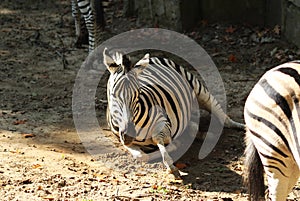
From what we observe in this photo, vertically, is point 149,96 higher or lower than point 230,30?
higher

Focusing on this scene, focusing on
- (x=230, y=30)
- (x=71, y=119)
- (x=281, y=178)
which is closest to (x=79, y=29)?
(x=230, y=30)

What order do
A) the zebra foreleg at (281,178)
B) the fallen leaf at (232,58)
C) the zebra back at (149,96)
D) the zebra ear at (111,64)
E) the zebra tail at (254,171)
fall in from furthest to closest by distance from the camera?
the fallen leaf at (232,58), the zebra ear at (111,64), the zebra back at (149,96), the zebra tail at (254,171), the zebra foreleg at (281,178)

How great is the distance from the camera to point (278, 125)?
410cm

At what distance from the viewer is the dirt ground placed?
553cm

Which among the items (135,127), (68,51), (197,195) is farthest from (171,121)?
(68,51)

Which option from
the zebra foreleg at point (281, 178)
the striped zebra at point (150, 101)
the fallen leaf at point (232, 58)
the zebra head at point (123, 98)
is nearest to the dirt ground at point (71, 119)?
the fallen leaf at point (232, 58)

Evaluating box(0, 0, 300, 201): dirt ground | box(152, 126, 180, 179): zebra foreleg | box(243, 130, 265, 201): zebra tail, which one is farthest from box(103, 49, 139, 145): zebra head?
box(243, 130, 265, 201): zebra tail

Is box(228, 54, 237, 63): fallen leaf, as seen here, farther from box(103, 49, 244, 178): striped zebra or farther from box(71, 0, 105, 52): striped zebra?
box(103, 49, 244, 178): striped zebra

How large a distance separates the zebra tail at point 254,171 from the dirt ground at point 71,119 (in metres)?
0.95

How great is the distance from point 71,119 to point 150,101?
143 cm

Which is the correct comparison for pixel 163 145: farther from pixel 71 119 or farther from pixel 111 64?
pixel 71 119

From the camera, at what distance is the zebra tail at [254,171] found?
175 inches

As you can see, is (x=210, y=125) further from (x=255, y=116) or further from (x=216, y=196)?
(x=255, y=116)

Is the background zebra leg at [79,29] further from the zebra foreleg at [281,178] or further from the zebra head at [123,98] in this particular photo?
the zebra foreleg at [281,178]
